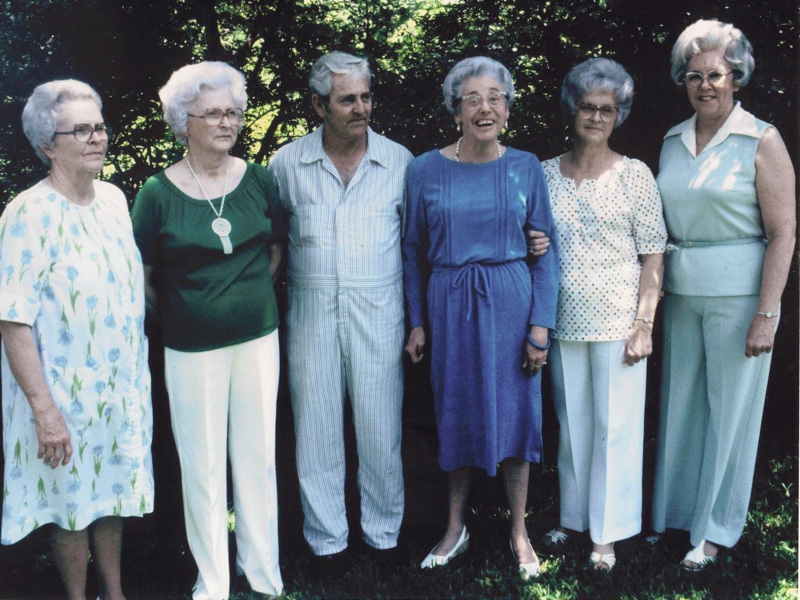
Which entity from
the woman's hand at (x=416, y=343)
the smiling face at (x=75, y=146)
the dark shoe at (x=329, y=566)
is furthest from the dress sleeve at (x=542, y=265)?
the smiling face at (x=75, y=146)

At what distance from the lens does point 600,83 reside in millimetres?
3400

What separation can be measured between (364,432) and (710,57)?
199 cm

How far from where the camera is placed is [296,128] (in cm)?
472

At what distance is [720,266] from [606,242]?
448 mm

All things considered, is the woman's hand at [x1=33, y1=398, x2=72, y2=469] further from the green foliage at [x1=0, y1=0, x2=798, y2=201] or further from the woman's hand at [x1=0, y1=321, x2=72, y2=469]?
the green foliage at [x1=0, y1=0, x2=798, y2=201]

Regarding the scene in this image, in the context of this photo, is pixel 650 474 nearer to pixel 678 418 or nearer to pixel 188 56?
pixel 678 418

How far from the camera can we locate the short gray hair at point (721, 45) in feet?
11.0

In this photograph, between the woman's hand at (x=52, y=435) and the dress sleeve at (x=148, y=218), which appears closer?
the woman's hand at (x=52, y=435)

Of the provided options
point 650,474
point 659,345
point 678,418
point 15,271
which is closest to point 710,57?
point 678,418

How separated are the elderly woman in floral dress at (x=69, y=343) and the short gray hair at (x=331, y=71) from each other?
0.84 metres

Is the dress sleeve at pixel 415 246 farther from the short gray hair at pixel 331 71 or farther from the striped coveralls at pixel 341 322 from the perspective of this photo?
the short gray hair at pixel 331 71

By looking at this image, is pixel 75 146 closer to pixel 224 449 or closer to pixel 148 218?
pixel 148 218

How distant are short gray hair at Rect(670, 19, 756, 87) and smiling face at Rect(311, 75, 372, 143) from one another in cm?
127

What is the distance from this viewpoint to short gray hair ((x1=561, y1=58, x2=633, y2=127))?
3404 millimetres
